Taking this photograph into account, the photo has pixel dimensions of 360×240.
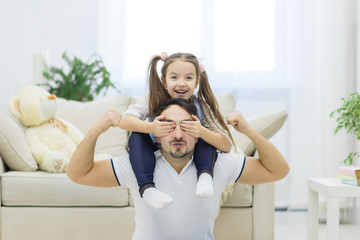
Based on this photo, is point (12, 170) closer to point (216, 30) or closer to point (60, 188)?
point (60, 188)

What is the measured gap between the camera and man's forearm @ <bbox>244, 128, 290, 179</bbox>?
1.28 metres

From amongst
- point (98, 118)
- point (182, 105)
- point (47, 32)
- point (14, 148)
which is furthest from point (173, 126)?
point (47, 32)

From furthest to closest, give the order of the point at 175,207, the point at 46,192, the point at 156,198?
1. the point at 46,192
2. the point at 175,207
3. the point at 156,198

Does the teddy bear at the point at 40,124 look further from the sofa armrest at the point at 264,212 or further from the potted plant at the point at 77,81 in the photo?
the sofa armrest at the point at 264,212

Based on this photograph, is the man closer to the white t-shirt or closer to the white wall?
the white t-shirt

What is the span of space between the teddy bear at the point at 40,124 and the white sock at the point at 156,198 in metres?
1.31

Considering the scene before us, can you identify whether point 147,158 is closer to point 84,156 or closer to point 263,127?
point 84,156

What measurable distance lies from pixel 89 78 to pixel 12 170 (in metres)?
1.09

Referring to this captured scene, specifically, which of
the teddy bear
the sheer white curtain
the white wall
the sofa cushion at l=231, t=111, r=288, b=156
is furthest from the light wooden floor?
the white wall

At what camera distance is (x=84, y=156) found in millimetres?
1241

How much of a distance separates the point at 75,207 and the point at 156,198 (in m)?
1.19

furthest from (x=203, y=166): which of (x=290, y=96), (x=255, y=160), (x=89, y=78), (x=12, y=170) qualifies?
(x=290, y=96)

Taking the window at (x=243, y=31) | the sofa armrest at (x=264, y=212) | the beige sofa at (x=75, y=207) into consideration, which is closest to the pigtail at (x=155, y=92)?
the beige sofa at (x=75, y=207)

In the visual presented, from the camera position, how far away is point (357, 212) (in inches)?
128
